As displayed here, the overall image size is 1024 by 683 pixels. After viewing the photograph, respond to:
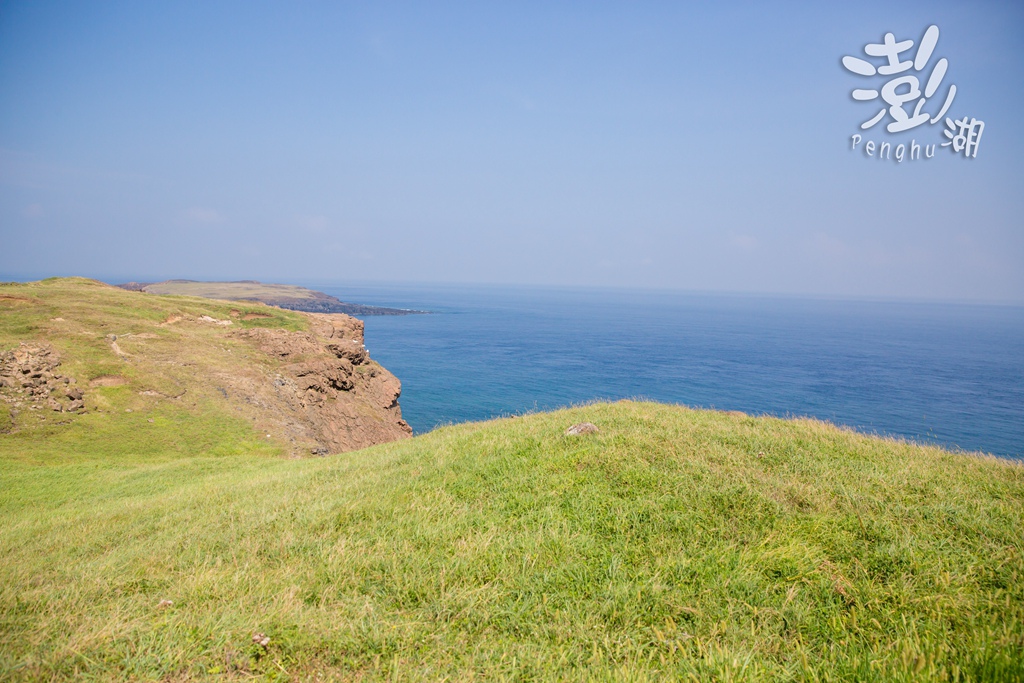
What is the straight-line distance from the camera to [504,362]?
87938mm

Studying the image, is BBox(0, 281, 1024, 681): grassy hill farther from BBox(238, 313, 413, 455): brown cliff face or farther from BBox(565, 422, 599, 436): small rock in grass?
BBox(238, 313, 413, 455): brown cliff face

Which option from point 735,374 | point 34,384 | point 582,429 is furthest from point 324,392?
point 735,374

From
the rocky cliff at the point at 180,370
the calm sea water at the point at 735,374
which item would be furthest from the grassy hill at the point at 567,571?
the rocky cliff at the point at 180,370

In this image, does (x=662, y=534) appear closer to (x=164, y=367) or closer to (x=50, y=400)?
(x=50, y=400)

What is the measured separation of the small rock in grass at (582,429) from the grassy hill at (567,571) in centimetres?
40

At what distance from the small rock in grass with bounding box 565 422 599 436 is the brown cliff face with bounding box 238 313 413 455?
63.1ft

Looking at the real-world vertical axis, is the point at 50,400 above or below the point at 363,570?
below

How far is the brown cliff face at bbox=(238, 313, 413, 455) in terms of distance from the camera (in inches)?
1177

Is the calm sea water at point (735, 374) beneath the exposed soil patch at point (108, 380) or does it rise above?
beneath

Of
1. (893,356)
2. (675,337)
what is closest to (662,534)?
(893,356)

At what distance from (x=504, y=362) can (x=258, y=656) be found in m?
83.2

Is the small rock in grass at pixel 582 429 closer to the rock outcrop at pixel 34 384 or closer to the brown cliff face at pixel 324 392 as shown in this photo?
the brown cliff face at pixel 324 392

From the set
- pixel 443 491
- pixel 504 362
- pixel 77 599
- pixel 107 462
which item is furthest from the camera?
pixel 504 362

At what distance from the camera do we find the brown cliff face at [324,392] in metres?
29.9
